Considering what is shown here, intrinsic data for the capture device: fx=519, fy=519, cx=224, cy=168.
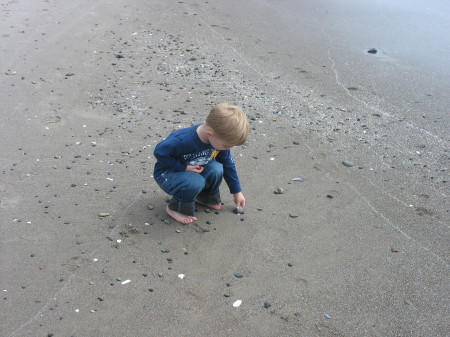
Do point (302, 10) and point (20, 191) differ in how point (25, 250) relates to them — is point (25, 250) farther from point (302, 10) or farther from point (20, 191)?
point (302, 10)

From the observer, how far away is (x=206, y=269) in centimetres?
356

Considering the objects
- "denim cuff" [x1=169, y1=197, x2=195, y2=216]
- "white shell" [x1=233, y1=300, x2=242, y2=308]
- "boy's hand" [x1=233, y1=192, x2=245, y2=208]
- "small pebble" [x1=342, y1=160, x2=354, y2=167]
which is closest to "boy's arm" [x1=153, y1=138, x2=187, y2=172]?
"denim cuff" [x1=169, y1=197, x2=195, y2=216]

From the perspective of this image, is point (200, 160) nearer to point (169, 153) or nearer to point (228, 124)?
point (169, 153)

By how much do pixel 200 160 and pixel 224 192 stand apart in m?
0.66

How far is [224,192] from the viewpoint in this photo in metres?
4.54

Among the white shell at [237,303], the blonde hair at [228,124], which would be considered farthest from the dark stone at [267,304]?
the blonde hair at [228,124]

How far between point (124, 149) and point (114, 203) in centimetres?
94

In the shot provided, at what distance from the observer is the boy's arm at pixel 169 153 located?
3.81m

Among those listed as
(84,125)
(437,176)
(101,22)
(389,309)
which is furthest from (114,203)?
(101,22)

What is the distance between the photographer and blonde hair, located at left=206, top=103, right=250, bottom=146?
355 cm

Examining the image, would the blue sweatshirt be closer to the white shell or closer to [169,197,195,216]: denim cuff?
[169,197,195,216]: denim cuff

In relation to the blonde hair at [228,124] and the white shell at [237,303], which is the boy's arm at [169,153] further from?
the white shell at [237,303]

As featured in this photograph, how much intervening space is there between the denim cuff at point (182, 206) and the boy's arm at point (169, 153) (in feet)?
0.90

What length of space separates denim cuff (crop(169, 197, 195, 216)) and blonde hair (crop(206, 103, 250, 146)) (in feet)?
2.16
